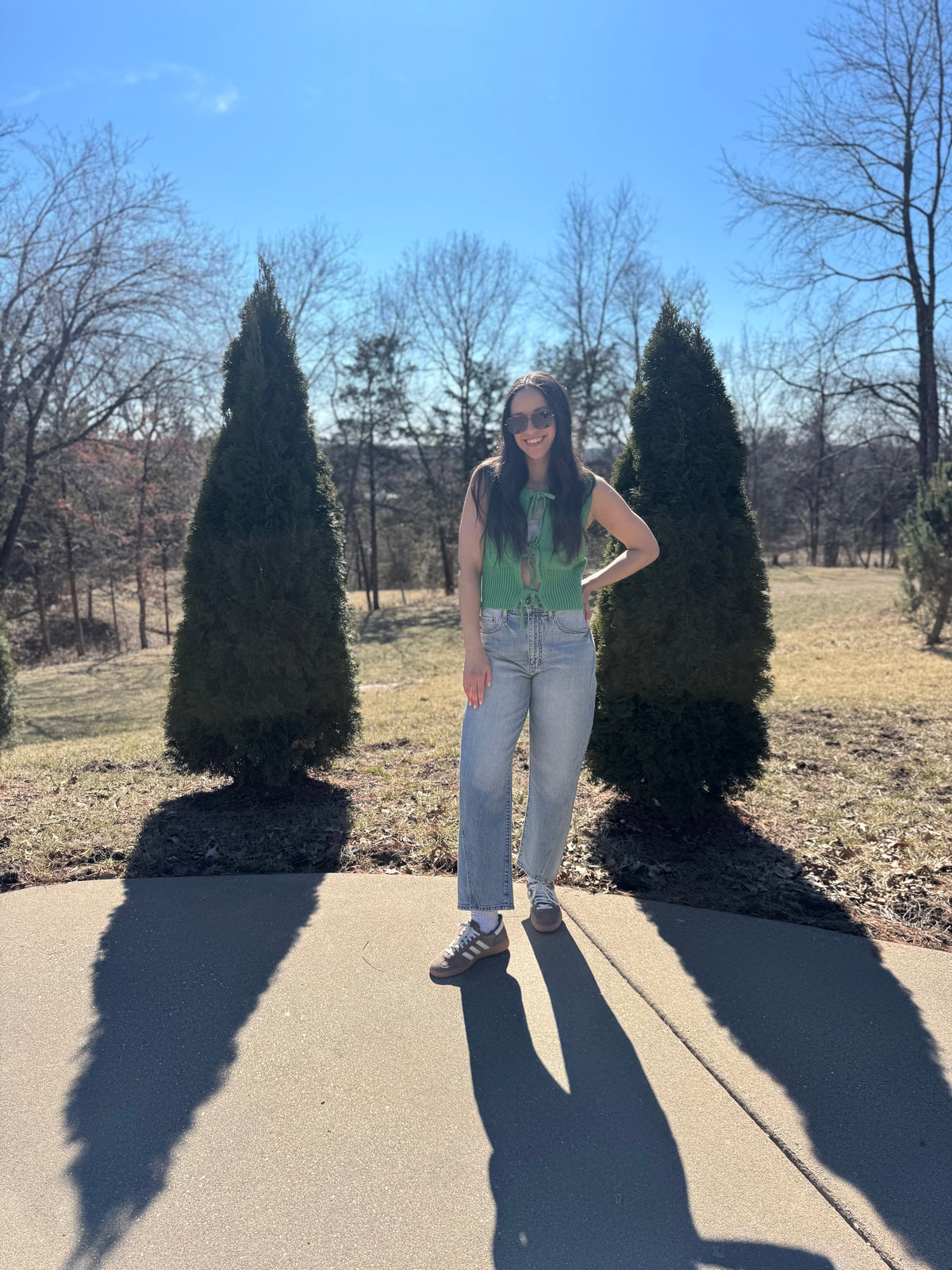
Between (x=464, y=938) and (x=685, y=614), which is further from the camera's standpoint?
(x=685, y=614)

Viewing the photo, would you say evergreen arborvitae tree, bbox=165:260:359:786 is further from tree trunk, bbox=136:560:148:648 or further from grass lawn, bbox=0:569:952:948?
tree trunk, bbox=136:560:148:648

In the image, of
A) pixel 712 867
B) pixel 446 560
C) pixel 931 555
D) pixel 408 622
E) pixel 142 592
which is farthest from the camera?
pixel 446 560

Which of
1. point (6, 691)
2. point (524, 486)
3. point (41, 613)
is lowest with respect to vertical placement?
point (6, 691)

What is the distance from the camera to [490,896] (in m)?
2.80

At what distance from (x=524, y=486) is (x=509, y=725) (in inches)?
32.6

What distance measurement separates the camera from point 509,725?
8.95ft

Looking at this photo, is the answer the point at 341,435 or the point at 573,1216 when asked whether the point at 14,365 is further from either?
the point at 341,435

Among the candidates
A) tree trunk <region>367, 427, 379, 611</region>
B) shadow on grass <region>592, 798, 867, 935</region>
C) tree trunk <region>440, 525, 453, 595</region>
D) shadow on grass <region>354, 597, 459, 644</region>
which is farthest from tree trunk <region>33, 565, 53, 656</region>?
shadow on grass <region>592, 798, 867, 935</region>

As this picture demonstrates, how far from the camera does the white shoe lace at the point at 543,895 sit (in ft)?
10.1

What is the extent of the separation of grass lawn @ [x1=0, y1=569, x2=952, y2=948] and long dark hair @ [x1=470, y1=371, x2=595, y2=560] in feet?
5.45

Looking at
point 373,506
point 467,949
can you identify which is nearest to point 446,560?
point 373,506

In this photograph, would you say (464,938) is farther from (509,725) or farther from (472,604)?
(472,604)

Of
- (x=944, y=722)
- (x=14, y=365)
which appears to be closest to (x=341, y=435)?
(x=14, y=365)

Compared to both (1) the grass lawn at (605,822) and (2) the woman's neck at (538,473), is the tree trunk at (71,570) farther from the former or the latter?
(2) the woman's neck at (538,473)
